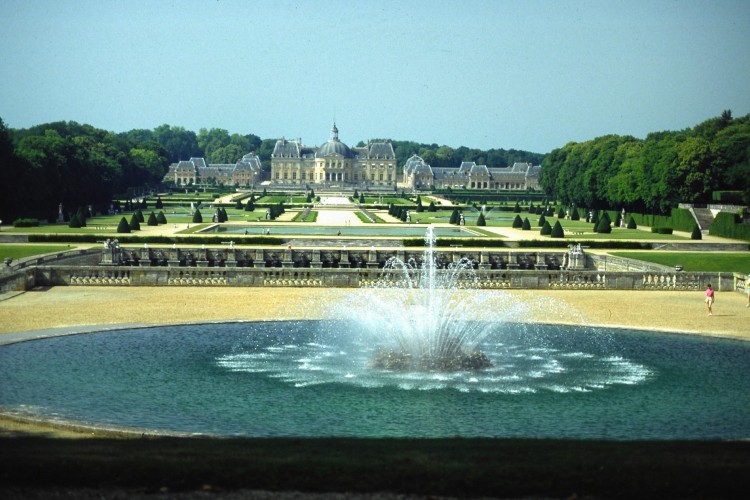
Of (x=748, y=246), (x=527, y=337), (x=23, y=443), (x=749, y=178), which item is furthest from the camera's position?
(x=749, y=178)

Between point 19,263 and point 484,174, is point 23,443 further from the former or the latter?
point 484,174

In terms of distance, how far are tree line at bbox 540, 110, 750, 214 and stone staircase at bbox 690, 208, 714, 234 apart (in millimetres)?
2203

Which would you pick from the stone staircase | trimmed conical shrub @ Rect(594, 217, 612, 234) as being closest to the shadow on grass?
trimmed conical shrub @ Rect(594, 217, 612, 234)

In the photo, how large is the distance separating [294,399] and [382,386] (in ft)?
5.26

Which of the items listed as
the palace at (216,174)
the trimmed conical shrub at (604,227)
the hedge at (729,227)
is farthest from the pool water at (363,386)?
the palace at (216,174)

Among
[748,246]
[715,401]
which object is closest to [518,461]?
[715,401]

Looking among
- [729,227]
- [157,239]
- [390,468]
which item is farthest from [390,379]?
[729,227]

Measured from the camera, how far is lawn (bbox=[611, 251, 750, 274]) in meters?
36.9

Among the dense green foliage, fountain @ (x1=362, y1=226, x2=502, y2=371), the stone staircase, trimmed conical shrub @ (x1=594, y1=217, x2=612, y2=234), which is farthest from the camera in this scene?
the dense green foliage

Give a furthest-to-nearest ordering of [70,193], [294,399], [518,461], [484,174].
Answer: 1. [484,174]
2. [70,193]
3. [294,399]
4. [518,461]

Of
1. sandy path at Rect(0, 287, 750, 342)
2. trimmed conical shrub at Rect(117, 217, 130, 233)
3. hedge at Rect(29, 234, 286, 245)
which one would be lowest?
sandy path at Rect(0, 287, 750, 342)

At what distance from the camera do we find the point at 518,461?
9805 millimetres

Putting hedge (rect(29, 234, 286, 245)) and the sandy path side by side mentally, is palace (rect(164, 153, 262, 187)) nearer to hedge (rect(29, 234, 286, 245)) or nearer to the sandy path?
hedge (rect(29, 234, 286, 245))

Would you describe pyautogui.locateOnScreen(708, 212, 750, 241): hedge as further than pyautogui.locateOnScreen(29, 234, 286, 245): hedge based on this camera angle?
Yes
